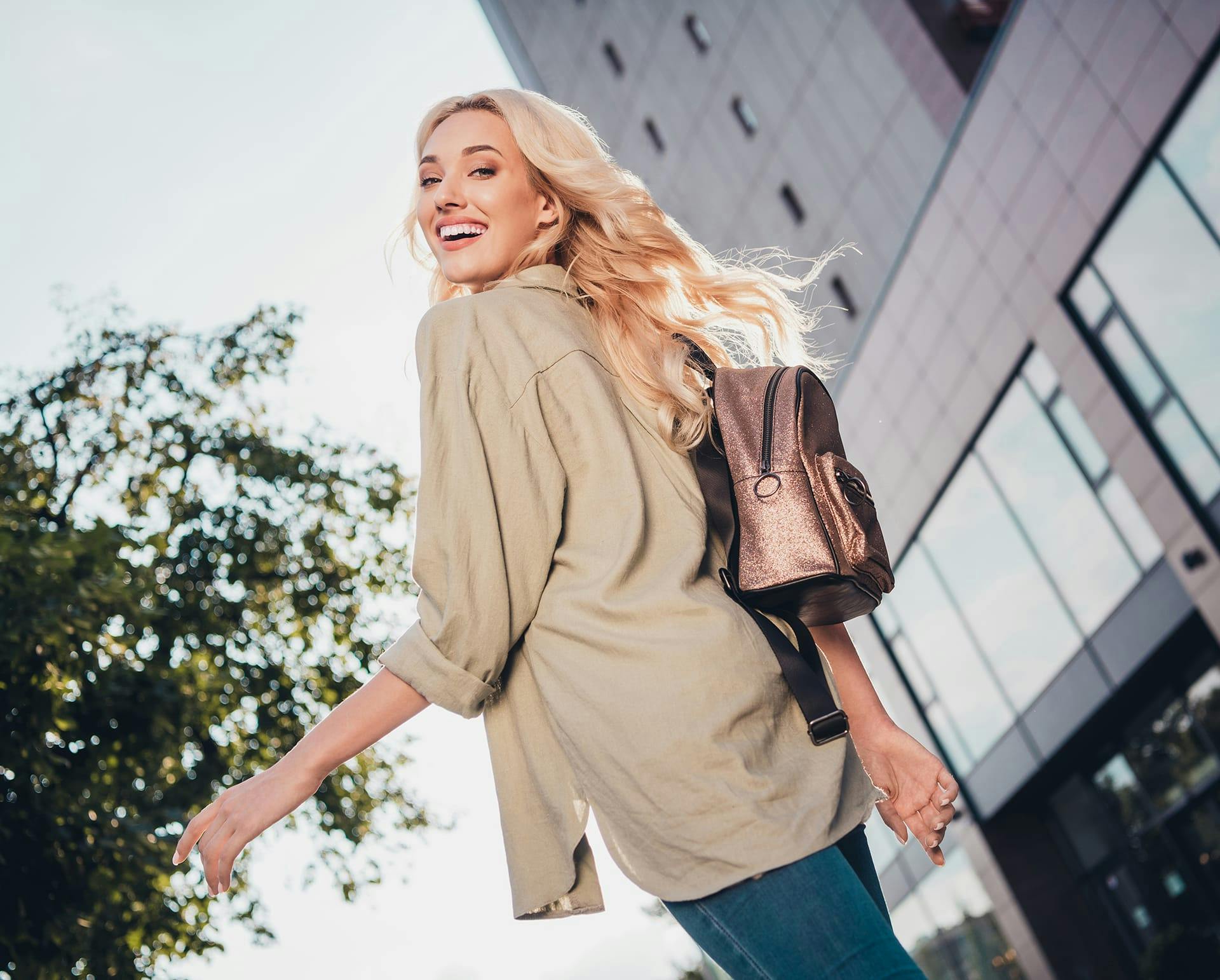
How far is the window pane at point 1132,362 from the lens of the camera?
12.8 m

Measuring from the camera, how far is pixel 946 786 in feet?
6.34

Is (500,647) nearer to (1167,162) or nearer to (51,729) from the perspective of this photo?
(51,729)

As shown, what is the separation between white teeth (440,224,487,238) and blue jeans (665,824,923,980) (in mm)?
1313

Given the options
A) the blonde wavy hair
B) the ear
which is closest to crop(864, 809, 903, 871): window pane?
the blonde wavy hair

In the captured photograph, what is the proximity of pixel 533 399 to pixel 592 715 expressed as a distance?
1.66ft

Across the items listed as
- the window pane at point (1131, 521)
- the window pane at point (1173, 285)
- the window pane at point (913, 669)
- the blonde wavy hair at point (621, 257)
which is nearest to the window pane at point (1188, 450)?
the window pane at point (1173, 285)

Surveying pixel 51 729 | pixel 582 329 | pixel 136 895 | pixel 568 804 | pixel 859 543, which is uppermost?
pixel 51 729

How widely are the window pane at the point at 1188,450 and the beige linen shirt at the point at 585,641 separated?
464 inches

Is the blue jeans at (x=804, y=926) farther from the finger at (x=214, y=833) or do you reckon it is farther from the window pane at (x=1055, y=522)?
Answer: the window pane at (x=1055, y=522)

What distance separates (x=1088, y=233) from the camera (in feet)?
43.5

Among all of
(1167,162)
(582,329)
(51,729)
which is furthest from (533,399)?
(1167,162)

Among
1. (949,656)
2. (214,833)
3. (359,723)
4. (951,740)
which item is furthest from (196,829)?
(951,740)

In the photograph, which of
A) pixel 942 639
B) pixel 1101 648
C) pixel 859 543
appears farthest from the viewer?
pixel 942 639

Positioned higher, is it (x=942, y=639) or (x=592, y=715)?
(x=942, y=639)
